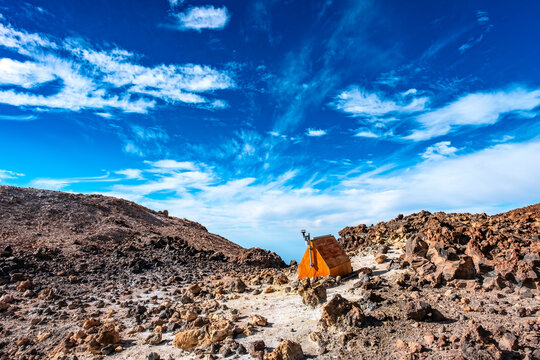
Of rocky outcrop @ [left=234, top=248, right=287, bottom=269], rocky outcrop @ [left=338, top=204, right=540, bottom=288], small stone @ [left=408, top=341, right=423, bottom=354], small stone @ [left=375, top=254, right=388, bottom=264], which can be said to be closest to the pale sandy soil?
small stone @ [left=375, top=254, right=388, bottom=264]

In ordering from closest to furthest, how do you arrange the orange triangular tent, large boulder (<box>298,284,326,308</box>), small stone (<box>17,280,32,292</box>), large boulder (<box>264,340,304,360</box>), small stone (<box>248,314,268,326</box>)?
large boulder (<box>264,340,304,360</box>) < small stone (<box>248,314,268,326</box>) < large boulder (<box>298,284,326,308</box>) < the orange triangular tent < small stone (<box>17,280,32,292</box>)

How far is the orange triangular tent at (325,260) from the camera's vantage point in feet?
33.7

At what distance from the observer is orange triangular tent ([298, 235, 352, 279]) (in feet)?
33.7

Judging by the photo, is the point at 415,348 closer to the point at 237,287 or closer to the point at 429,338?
the point at 429,338

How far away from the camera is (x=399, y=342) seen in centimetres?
581

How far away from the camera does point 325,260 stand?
1024cm

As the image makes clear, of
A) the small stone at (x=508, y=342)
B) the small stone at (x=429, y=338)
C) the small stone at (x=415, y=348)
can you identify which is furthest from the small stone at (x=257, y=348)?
the small stone at (x=508, y=342)

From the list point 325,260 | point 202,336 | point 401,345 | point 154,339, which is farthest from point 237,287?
point 401,345

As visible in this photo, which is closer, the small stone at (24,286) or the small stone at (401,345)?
the small stone at (401,345)

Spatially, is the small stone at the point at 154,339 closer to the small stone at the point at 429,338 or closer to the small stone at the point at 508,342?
the small stone at the point at 429,338

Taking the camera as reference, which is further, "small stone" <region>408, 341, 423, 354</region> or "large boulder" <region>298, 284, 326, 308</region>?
"large boulder" <region>298, 284, 326, 308</region>

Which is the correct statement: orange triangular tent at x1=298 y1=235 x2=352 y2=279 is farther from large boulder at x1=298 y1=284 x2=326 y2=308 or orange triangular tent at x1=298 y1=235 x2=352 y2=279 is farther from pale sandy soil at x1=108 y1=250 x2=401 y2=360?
large boulder at x1=298 y1=284 x2=326 y2=308

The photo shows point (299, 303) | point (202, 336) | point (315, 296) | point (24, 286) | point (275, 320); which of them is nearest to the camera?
point (202, 336)

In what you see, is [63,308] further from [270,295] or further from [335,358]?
[335,358]
